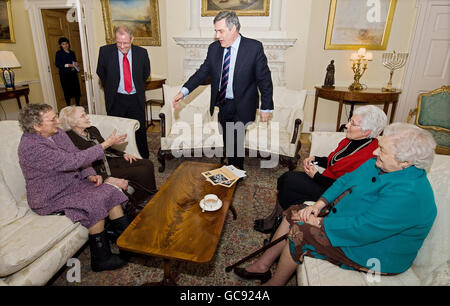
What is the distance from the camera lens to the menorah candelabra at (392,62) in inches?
183

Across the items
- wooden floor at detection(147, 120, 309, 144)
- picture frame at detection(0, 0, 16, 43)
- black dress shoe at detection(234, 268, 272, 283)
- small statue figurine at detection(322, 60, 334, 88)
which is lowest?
black dress shoe at detection(234, 268, 272, 283)

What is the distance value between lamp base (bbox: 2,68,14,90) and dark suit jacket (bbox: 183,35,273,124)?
3923mm

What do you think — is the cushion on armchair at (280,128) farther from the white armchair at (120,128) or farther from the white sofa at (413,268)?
the white sofa at (413,268)

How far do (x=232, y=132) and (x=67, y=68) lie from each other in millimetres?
5029

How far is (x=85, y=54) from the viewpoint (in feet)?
13.4

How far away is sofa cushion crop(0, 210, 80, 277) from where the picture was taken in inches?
57.3

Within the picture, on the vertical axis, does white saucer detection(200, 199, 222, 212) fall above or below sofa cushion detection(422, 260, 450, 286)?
below

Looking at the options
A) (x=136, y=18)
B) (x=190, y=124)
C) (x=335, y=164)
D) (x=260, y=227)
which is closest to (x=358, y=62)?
(x=190, y=124)

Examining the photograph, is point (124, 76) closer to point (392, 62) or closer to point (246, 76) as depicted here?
point (246, 76)

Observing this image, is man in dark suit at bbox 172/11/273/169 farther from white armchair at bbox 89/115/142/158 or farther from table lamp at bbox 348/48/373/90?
table lamp at bbox 348/48/373/90

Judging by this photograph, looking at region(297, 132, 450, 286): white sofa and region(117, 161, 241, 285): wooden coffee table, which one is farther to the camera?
region(117, 161, 241, 285): wooden coffee table

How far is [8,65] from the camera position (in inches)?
179

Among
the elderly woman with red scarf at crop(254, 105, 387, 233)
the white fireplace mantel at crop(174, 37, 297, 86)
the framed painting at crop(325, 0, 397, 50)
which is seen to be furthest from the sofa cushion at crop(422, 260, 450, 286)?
the framed painting at crop(325, 0, 397, 50)

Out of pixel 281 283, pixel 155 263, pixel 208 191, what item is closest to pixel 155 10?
pixel 208 191
